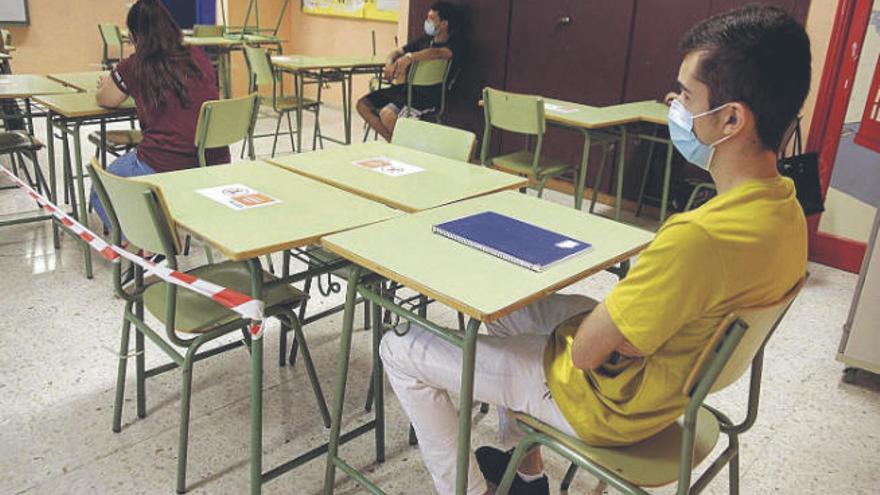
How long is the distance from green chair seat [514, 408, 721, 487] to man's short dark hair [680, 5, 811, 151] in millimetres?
614

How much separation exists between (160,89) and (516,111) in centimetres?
178

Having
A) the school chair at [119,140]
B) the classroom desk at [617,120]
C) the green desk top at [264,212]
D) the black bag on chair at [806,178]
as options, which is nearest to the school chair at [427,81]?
the classroom desk at [617,120]

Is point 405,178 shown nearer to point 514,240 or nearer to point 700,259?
point 514,240

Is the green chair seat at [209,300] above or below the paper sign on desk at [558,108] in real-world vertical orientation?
below

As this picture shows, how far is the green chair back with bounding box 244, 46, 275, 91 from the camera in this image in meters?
5.20

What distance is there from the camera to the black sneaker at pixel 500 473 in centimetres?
178

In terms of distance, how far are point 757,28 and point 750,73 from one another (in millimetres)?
73

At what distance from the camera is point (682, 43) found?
1.27m

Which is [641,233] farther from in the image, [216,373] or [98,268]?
[98,268]

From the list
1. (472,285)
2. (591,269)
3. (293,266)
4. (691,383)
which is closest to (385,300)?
(472,285)

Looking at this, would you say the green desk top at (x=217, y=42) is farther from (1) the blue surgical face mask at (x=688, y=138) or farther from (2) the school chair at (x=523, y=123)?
(1) the blue surgical face mask at (x=688, y=138)

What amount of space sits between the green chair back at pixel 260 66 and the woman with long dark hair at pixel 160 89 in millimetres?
2231

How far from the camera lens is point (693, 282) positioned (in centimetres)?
112

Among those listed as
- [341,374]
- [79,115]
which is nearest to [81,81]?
[79,115]
